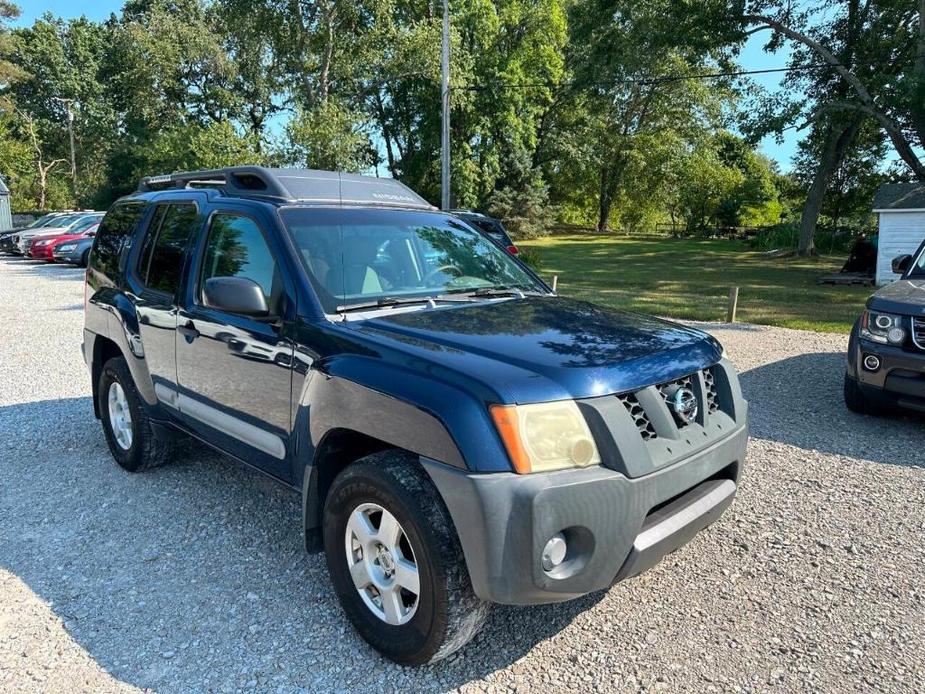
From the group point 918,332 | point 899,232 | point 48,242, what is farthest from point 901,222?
point 48,242

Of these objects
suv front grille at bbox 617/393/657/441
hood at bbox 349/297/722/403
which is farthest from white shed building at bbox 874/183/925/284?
suv front grille at bbox 617/393/657/441

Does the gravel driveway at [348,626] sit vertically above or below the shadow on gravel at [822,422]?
below

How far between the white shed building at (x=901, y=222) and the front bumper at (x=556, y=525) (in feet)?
70.4

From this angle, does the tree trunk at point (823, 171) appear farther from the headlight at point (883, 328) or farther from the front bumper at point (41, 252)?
the front bumper at point (41, 252)

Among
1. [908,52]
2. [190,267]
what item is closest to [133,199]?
[190,267]

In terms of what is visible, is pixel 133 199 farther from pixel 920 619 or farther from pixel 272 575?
pixel 920 619

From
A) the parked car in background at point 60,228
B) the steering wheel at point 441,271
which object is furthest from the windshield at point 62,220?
the steering wheel at point 441,271

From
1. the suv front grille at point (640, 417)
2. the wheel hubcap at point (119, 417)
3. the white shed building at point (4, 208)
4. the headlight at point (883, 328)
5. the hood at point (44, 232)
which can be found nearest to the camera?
the suv front grille at point (640, 417)

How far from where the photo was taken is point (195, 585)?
3.23m

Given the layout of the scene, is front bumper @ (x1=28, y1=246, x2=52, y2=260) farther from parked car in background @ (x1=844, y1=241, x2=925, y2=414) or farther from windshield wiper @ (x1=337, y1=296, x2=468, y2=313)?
parked car in background @ (x1=844, y1=241, x2=925, y2=414)

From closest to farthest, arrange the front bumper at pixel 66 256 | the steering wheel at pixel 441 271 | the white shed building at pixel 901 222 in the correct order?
the steering wheel at pixel 441 271 < the white shed building at pixel 901 222 < the front bumper at pixel 66 256

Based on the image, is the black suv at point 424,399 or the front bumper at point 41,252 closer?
the black suv at point 424,399

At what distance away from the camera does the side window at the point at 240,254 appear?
3.30 m

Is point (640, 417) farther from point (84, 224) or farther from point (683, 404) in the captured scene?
point (84, 224)
